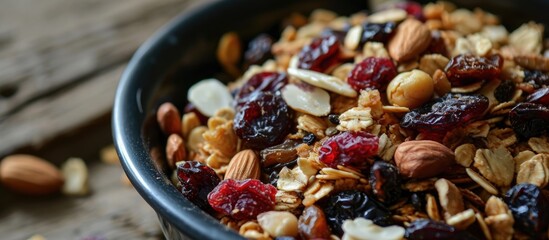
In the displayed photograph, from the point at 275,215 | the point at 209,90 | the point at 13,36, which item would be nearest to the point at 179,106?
the point at 209,90

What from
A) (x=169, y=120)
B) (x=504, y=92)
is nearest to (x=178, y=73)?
(x=169, y=120)

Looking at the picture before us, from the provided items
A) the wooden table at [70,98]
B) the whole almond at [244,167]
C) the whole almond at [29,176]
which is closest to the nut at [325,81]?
the whole almond at [244,167]

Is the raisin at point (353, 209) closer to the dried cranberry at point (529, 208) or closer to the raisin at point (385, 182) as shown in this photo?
the raisin at point (385, 182)

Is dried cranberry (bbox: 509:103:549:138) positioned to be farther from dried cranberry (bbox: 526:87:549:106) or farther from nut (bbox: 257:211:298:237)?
nut (bbox: 257:211:298:237)

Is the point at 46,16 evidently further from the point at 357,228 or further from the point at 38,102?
the point at 357,228

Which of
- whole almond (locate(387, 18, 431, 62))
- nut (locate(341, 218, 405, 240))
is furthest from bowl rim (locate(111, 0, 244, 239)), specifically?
whole almond (locate(387, 18, 431, 62))

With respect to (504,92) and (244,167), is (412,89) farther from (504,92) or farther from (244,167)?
(244,167)
